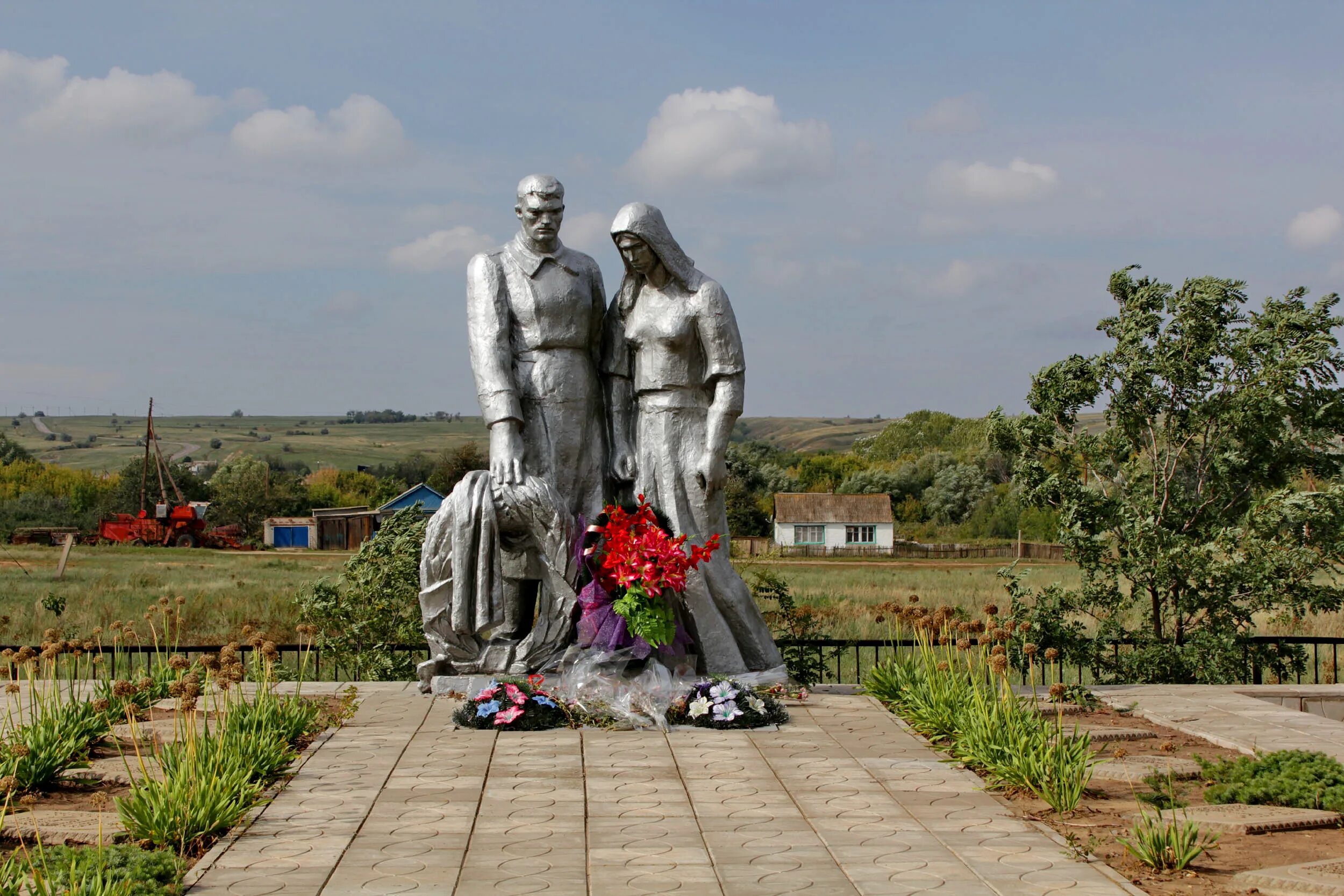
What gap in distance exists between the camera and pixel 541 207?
26.3ft

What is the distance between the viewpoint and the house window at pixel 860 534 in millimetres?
42125

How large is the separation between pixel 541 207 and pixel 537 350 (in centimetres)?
85

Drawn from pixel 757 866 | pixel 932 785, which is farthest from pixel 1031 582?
pixel 757 866

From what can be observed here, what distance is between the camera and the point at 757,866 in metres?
4.45

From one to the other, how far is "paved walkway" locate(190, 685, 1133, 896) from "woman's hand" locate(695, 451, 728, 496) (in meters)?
1.66

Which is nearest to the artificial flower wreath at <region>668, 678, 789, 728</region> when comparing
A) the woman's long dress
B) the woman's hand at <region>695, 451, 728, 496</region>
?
the woman's long dress

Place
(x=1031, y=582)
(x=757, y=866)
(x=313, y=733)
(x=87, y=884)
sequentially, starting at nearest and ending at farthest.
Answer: (x=87, y=884) < (x=757, y=866) < (x=313, y=733) < (x=1031, y=582)

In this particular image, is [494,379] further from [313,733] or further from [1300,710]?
[1300,710]

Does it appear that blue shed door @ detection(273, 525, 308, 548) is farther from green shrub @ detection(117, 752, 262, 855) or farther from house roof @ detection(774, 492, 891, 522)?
green shrub @ detection(117, 752, 262, 855)

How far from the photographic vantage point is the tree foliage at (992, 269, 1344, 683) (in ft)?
30.3

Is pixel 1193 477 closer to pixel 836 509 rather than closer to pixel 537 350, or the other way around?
pixel 537 350

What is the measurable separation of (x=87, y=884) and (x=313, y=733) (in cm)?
285

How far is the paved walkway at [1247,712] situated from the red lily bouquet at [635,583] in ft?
8.75

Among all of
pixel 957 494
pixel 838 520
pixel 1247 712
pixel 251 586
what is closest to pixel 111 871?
pixel 1247 712
